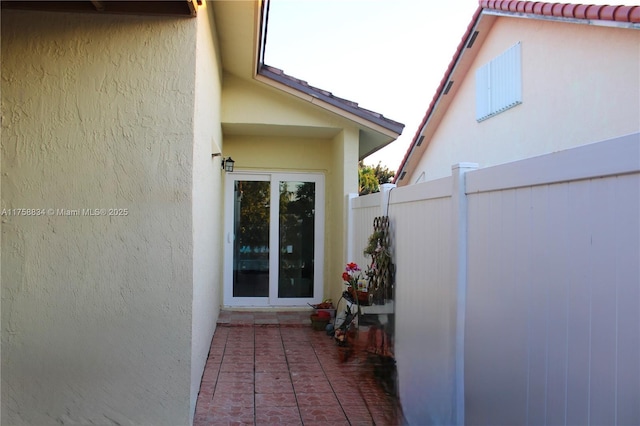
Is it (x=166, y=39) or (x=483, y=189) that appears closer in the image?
(x=483, y=189)

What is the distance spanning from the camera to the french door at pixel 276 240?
8406 mm

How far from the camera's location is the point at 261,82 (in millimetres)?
6992

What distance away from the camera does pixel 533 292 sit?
2.34m

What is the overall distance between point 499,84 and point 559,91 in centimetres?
201

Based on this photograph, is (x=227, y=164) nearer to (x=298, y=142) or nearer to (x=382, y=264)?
(x=298, y=142)

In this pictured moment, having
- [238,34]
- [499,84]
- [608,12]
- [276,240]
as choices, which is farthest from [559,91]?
[276,240]

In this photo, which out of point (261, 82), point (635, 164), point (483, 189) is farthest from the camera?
point (261, 82)

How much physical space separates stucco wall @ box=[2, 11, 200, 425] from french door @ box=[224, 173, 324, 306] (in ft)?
14.8

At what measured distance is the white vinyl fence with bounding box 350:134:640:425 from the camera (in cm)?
178

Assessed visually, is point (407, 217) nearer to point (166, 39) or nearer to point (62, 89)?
point (166, 39)

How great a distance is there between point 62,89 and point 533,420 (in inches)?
156

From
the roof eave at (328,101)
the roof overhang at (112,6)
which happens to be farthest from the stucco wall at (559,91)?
the roof overhang at (112,6)

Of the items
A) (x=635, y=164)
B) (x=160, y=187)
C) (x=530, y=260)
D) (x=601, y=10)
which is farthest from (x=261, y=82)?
(x=635, y=164)

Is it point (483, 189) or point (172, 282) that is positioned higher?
point (483, 189)
